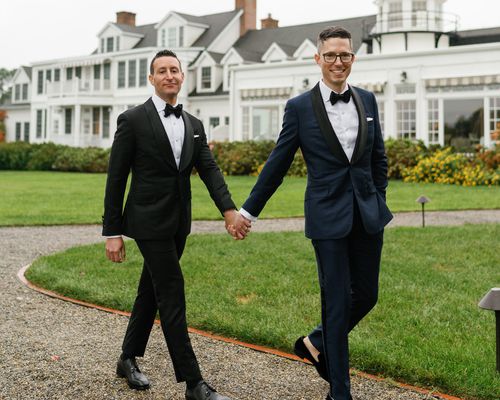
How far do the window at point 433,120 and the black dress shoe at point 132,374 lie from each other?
926 inches

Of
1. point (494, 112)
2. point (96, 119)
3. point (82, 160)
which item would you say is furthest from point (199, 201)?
point (96, 119)

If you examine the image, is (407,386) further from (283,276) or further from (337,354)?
(283,276)

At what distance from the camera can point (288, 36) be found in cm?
3872

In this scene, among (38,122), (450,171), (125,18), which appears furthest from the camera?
(125,18)

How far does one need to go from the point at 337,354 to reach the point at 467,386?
948 mm

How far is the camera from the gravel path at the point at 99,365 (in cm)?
386

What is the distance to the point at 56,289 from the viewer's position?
21.6 feet

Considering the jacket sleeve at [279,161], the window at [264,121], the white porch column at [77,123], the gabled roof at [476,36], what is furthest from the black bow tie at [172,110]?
the white porch column at [77,123]

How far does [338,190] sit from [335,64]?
2.28ft

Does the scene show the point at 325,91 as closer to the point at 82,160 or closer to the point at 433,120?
the point at 433,120

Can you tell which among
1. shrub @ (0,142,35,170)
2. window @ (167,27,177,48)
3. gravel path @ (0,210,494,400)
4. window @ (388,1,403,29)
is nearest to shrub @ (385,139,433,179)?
window @ (388,1,403,29)

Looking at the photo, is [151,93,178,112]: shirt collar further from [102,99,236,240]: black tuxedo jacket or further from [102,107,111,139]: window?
[102,107,111,139]: window

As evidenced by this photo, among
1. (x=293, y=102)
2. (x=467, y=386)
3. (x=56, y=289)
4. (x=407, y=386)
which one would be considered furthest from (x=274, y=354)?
Result: (x=56, y=289)

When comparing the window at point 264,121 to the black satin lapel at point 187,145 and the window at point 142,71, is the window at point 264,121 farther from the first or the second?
the black satin lapel at point 187,145
